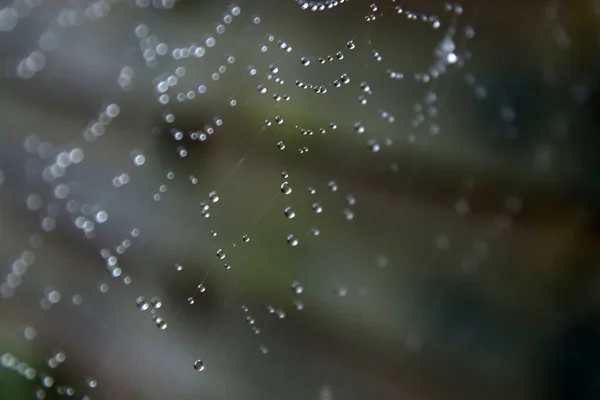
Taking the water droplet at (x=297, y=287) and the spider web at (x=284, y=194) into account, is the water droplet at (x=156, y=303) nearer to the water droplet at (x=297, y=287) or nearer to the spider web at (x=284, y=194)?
the spider web at (x=284, y=194)

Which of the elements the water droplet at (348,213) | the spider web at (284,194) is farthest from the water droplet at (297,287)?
the water droplet at (348,213)

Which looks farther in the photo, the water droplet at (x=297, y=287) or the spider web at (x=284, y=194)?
the water droplet at (x=297, y=287)

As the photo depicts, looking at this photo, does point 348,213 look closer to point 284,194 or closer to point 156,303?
point 284,194

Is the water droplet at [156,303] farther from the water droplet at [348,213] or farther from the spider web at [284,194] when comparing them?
the water droplet at [348,213]

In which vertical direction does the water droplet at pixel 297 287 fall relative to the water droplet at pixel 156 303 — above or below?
above

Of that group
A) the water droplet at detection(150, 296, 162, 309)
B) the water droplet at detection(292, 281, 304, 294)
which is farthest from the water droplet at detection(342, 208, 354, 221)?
the water droplet at detection(150, 296, 162, 309)

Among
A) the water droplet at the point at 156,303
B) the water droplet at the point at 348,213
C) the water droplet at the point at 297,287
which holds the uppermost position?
the water droplet at the point at 348,213

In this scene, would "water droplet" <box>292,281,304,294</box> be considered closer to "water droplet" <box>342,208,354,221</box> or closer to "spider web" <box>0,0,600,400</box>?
"spider web" <box>0,0,600,400</box>

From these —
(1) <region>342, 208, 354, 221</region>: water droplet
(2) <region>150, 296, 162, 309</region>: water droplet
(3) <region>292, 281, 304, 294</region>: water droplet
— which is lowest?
(2) <region>150, 296, 162, 309</region>: water droplet

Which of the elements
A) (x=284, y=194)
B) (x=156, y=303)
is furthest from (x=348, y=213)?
(x=156, y=303)
